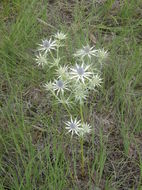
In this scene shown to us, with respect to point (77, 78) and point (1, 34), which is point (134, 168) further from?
point (1, 34)

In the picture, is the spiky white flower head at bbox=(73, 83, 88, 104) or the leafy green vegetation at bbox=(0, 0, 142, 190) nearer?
the spiky white flower head at bbox=(73, 83, 88, 104)

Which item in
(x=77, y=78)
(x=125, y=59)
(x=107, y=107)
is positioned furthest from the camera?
(x=125, y=59)

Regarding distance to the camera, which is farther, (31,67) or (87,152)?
(31,67)

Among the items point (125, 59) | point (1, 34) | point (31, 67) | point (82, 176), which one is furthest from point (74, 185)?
point (1, 34)

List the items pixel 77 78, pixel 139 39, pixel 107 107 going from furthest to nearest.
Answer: pixel 139 39
pixel 107 107
pixel 77 78

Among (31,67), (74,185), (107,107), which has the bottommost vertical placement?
(74,185)

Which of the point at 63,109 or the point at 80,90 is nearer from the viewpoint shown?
the point at 80,90

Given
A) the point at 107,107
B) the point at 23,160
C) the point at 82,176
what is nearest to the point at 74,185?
the point at 82,176

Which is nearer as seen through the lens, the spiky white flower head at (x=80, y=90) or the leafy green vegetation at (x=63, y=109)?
the spiky white flower head at (x=80, y=90)

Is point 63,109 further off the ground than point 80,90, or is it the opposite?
point 63,109

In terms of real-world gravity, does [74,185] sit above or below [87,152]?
below
